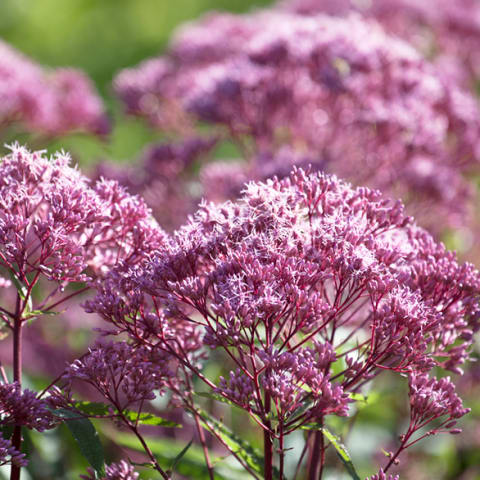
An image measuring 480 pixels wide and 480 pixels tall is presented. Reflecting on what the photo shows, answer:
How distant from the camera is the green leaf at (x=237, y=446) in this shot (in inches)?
41.6

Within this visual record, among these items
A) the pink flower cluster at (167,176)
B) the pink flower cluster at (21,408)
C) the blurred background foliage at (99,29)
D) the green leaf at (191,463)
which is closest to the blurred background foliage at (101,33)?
the blurred background foliage at (99,29)

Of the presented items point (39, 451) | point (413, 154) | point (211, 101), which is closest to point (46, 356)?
point (39, 451)

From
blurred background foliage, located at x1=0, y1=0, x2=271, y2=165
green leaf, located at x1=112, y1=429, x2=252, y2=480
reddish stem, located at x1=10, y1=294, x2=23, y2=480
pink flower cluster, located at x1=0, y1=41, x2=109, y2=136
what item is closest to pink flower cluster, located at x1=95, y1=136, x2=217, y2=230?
pink flower cluster, located at x1=0, y1=41, x2=109, y2=136

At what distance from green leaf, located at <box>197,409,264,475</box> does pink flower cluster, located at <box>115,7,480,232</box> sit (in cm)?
69

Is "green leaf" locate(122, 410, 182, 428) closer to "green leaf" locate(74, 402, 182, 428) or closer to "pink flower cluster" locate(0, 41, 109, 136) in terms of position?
"green leaf" locate(74, 402, 182, 428)

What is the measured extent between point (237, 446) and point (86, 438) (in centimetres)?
22

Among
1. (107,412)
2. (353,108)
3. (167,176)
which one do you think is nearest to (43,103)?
(167,176)

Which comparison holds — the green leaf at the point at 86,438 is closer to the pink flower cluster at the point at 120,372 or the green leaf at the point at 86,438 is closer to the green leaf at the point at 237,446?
the pink flower cluster at the point at 120,372

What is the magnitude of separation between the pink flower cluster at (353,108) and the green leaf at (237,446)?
2.26 feet

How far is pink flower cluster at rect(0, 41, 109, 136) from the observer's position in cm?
200

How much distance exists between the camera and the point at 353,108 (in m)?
1.81

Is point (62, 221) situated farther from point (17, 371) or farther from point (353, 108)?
point (353, 108)

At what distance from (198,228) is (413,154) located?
0.92 m

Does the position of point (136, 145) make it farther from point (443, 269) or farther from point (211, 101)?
point (443, 269)
